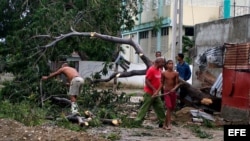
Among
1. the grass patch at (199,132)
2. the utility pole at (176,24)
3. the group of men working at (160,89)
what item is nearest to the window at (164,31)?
the utility pole at (176,24)

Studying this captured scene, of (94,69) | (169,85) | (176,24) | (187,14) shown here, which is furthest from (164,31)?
(169,85)

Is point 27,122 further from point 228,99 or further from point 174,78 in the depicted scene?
point 228,99

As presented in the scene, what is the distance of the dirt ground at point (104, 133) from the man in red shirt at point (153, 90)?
30 cm

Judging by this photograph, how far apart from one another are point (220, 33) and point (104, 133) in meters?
6.57

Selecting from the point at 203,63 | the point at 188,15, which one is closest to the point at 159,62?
the point at 203,63

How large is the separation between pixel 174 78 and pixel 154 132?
1435 mm

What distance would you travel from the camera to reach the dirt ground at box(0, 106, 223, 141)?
830 cm

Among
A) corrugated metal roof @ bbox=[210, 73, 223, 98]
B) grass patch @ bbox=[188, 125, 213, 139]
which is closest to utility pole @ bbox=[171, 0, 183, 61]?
corrugated metal roof @ bbox=[210, 73, 223, 98]

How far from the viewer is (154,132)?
10.1m

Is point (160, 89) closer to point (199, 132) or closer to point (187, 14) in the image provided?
point (199, 132)

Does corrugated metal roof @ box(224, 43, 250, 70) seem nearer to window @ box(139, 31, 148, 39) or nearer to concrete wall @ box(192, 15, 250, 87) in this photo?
concrete wall @ box(192, 15, 250, 87)

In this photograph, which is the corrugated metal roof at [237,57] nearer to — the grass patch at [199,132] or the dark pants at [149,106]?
the grass patch at [199,132]

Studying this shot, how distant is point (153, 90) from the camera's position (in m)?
10.5

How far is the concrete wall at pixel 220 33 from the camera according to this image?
1320 centimetres
